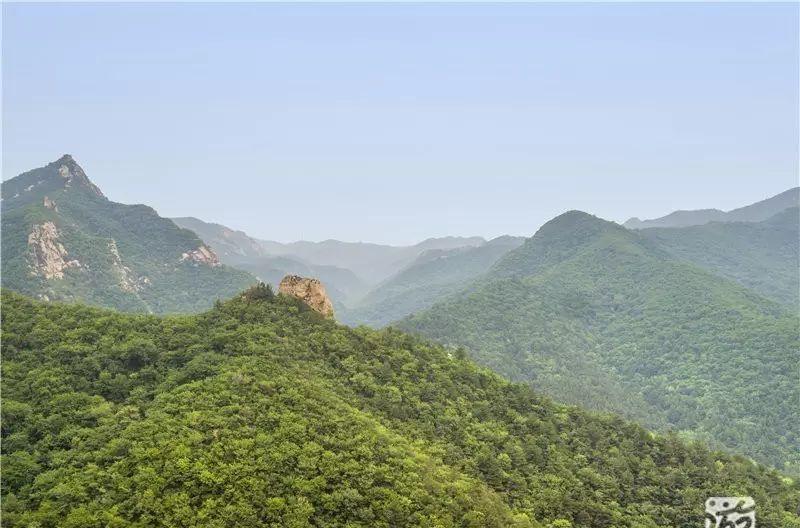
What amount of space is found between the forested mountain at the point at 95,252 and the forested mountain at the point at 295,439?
8184 cm

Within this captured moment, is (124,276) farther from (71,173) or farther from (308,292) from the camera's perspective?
(308,292)

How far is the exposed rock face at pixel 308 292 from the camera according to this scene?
50.5 meters

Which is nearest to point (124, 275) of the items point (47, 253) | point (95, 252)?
point (95, 252)

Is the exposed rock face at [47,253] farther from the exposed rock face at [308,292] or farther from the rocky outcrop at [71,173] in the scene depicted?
the exposed rock face at [308,292]

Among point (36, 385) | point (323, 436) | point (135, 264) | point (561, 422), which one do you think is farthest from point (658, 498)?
point (135, 264)

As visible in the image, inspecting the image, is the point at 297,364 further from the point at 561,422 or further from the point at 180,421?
the point at 561,422

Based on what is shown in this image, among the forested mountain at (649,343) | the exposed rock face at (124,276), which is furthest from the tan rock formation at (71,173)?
the forested mountain at (649,343)

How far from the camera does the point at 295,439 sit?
2900 centimetres

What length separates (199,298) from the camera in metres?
149

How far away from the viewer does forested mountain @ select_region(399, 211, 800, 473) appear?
81500mm

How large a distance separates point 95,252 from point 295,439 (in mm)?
130270

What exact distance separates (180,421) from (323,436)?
815cm

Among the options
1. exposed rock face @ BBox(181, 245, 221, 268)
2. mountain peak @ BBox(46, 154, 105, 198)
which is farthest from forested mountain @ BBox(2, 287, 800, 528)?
mountain peak @ BBox(46, 154, 105, 198)

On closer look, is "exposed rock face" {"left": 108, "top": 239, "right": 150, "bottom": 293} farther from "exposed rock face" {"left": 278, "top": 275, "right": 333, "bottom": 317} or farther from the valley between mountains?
"exposed rock face" {"left": 278, "top": 275, "right": 333, "bottom": 317}
